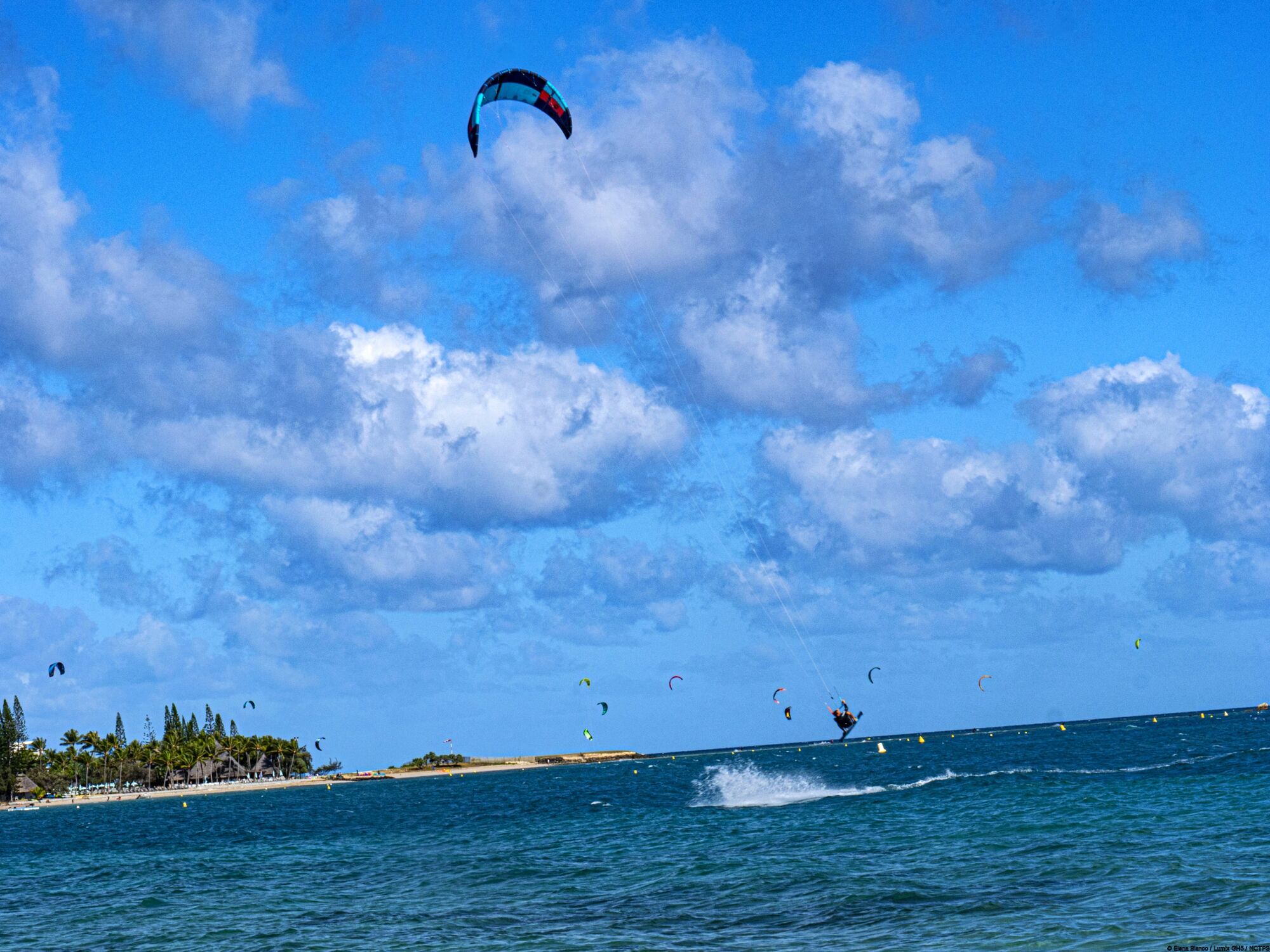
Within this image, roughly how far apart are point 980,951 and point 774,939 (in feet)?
12.6

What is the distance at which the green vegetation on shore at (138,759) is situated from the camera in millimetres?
140250

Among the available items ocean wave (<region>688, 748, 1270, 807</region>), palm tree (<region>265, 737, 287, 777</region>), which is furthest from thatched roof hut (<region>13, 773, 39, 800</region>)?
ocean wave (<region>688, 748, 1270, 807</region>)

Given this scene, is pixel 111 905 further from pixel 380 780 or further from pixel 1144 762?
pixel 380 780

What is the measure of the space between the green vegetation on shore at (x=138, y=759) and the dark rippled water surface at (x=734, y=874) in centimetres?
8976

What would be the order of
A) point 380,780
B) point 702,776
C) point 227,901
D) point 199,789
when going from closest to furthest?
point 227,901 → point 702,776 → point 199,789 → point 380,780

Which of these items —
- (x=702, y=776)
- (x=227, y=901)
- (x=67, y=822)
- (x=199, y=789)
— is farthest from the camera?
(x=199, y=789)

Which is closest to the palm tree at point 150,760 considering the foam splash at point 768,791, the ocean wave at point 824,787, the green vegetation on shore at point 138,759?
the green vegetation on shore at point 138,759

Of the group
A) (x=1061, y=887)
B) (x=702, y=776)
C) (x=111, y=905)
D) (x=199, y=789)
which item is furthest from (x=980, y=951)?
(x=199, y=789)

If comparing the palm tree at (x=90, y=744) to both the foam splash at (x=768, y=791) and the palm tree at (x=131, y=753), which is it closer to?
the palm tree at (x=131, y=753)

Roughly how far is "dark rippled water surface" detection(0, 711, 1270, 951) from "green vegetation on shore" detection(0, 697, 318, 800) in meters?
89.8

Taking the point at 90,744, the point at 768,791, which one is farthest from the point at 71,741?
the point at 768,791

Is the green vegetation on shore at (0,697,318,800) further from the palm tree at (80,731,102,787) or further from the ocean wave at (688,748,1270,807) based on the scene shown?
the ocean wave at (688,748,1270,807)

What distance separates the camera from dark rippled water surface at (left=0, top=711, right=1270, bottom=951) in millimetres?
20562

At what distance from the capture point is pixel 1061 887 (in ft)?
74.8
